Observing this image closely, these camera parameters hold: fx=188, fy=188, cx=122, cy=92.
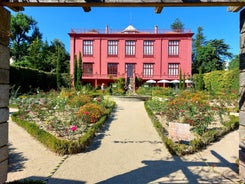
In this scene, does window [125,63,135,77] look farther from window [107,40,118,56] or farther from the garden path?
the garden path

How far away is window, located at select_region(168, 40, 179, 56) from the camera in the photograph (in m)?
29.2

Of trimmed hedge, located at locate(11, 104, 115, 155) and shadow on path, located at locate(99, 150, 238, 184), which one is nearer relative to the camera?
shadow on path, located at locate(99, 150, 238, 184)

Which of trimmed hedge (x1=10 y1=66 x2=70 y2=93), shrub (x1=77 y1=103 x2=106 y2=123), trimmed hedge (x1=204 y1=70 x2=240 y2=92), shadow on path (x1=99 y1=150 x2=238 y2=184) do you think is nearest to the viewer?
shadow on path (x1=99 y1=150 x2=238 y2=184)

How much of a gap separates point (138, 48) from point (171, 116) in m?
22.6

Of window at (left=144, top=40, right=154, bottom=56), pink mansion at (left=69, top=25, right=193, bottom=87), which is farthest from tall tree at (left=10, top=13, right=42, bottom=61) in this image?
window at (left=144, top=40, right=154, bottom=56)

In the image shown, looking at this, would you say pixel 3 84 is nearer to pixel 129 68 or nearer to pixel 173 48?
pixel 129 68

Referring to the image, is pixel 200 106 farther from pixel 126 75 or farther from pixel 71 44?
pixel 71 44

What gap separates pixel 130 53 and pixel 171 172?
26.9m

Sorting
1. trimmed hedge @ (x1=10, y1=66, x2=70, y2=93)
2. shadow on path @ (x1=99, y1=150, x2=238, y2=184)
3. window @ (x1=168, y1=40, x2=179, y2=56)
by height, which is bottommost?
shadow on path @ (x1=99, y1=150, x2=238, y2=184)

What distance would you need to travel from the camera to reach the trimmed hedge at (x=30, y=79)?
60.6ft

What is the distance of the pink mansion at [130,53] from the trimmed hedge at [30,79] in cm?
416

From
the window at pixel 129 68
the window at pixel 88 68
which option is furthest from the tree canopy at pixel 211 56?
the window at pixel 88 68

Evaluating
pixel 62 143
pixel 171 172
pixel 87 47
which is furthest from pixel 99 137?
pixel 87 47

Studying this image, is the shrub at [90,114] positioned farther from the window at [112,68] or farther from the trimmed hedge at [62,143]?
the window at [112,68]
